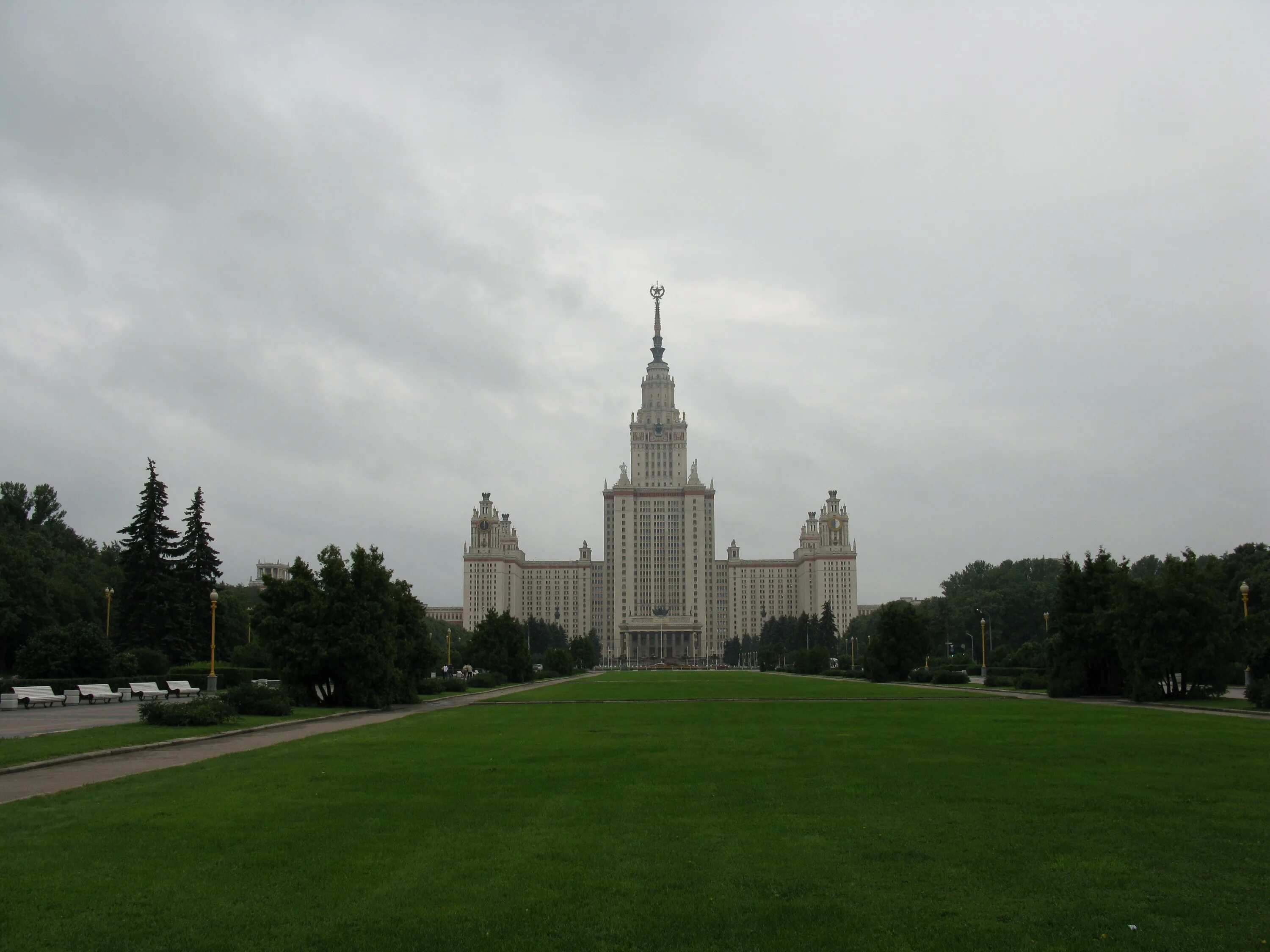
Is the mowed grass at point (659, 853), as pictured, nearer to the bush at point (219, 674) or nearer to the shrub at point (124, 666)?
the bush at point (219, 674)

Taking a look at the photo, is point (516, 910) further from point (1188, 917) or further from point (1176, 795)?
point (1176, 795)

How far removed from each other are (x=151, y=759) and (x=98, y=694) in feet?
81.3

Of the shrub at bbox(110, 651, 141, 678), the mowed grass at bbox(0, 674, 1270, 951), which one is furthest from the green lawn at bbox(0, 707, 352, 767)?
the shrub at bbox(110, 651, 141, 678)

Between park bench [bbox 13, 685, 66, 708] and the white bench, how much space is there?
19.9 ft

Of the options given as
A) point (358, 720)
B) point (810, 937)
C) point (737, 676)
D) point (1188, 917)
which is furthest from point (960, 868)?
point (737, 676)

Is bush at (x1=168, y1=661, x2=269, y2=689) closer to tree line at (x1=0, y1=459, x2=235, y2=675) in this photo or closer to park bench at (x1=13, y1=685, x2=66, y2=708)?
tree line at (x1=0, y1=459, x2=235, y2=675)

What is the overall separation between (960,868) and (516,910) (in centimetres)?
388

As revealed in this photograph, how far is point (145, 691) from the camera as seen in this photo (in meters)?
42.2

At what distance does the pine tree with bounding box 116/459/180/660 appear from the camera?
5994 cm

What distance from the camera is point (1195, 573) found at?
3456cm

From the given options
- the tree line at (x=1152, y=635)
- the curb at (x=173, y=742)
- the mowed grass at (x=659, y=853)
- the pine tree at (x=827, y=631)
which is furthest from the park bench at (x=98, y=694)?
the pine tree at (x=827, y=631)

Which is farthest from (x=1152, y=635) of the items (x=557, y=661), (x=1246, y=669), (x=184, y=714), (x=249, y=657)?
(x=557, y=661)

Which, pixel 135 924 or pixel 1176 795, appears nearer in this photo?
pixel 135 924

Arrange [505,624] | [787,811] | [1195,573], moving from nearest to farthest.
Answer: [787,811] < [1195,573] < [505,624]
